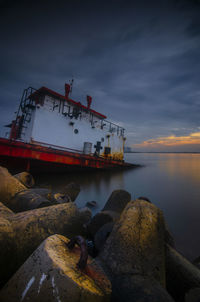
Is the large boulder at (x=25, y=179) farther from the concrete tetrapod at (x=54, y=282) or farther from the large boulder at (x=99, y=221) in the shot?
the concrete tetrapod at (x=54, y=282)

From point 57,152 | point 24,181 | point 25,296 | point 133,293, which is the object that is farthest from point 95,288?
point 57,152

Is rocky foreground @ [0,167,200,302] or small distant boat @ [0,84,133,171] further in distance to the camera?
small distant boat @ [0,84,133,171]

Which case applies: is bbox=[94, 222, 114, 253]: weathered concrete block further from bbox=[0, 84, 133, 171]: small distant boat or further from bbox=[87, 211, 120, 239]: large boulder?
bbox=[0, 84, 133, 171]: small distant boat

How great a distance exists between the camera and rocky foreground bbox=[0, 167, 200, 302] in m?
0.79

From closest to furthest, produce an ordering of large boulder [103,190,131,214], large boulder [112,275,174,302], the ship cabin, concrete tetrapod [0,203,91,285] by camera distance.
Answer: large boulder [112,275,174,302], concrete tetrapod [0,203,91,285], large boulder [103,190,131,214], the ship cabin

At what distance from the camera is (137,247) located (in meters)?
1.42

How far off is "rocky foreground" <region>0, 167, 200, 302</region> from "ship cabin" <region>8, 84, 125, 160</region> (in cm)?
867

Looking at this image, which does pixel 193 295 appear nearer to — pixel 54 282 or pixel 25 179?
→ pixel 54 282

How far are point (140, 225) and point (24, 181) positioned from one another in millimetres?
3992

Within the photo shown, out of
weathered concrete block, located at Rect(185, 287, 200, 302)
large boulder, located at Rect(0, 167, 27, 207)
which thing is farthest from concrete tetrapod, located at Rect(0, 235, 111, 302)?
large boulder, located at Rect(0, 167, 27, 207)

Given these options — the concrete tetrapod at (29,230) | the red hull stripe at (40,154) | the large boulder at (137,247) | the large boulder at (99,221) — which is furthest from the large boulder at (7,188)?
the red hull stripe at (40,154)

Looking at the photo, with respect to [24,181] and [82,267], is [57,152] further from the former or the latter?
[82,267]

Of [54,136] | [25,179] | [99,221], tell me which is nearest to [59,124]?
[54,136]

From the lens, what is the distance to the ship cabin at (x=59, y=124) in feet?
36.0
